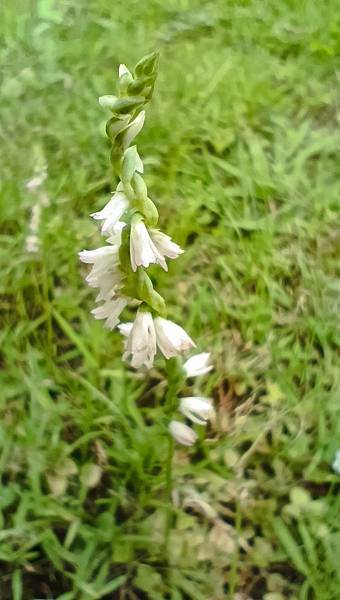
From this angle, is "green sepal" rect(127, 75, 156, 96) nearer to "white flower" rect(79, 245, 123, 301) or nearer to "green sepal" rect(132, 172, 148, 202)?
"green sepal" rect(132, 172, 148, 202)

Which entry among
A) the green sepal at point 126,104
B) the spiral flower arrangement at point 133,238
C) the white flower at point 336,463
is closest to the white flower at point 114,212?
the spiral flower arrangement at point 133,238

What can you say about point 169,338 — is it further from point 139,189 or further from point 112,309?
point 139,189

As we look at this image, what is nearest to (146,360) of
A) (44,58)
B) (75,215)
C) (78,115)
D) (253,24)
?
(75,215)

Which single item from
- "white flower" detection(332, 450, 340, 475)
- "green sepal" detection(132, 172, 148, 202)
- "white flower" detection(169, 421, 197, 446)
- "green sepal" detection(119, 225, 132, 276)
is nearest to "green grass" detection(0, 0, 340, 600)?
"white flower" detection(332, 450, 340, 475)

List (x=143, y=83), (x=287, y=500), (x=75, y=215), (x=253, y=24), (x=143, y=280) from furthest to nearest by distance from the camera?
1. (x=253, y=24)
2. (x=75, y=215)
3. (x=287, y=500)
4. (x=143, y=280)
5. (x=143, y=83)

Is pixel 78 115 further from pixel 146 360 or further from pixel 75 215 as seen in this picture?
pixel 146 360

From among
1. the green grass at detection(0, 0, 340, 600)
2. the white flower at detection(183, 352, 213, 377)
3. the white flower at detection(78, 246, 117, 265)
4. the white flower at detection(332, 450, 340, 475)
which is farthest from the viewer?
the white flower at detection(332, 450, 340, 475)
